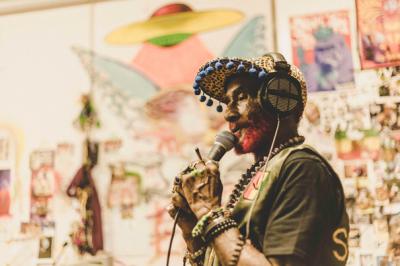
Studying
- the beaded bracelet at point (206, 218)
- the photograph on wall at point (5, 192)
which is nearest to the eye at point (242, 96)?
the beaded bracelet at point (206, 218)

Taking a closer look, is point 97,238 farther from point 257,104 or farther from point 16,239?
point 257,104

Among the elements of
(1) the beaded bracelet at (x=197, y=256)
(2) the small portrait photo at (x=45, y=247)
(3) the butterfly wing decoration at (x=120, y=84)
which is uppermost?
(3) the butterfly wing decoration at (x=120, y=84)

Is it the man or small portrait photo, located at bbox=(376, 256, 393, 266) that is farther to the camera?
small portrait photo, located at bbox=(376, 256, 393, 266)

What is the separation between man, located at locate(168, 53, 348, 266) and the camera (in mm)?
919

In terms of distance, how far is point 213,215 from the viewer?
98 centimetres

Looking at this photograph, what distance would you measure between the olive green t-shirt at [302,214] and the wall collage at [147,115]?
3.35ft

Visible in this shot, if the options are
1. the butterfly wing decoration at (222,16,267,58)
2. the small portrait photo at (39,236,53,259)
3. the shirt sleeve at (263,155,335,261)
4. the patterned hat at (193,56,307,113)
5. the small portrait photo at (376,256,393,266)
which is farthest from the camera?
the small portrait photo at (39,236,53,259)

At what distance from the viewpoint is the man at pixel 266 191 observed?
0.92 metres

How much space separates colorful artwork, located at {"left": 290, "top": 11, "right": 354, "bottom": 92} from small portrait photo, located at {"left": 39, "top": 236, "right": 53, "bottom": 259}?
135cm

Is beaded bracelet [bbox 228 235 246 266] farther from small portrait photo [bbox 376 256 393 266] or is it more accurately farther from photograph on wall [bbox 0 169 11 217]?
photograph on wall [bbox 0 169 11 217]

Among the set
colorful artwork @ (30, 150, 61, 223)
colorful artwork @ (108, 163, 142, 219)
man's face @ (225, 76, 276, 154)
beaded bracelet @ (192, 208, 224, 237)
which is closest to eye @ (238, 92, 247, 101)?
man's face @ (225, 76, 276, 154)

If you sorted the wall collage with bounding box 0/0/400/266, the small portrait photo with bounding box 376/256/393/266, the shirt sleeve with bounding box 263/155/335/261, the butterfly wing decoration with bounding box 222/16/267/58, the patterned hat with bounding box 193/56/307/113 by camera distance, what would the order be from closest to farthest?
the shirt sleeve with bounding box 263/155/335/261 → the patterned hat with bounding box 193/56/307/113 → the small portrait photo with bounding box 376/256/393/266 → the wall collage with bounding box 0/0/400/266 → the butterfly wing decoration with bounding box 222/16/267/58

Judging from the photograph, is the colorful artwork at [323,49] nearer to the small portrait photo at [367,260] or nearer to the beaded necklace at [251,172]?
the small portrait photo at [367,260]

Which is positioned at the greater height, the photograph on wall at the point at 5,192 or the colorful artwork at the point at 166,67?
the colorful artwork at the point at 166,67
